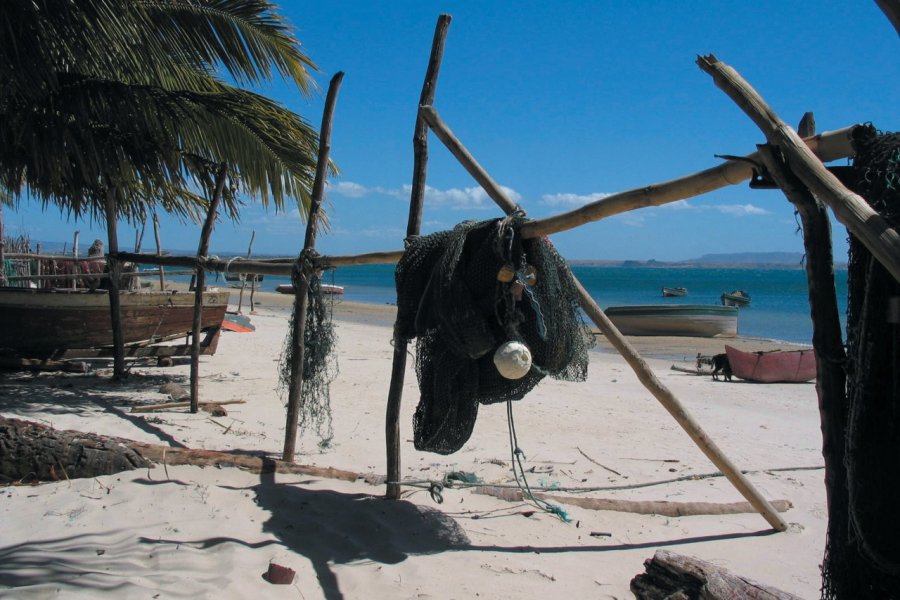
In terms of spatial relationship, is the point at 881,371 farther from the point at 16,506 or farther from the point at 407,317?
the point at 16,506

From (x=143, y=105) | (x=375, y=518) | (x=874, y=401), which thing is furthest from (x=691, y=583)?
(x=143, y=105)

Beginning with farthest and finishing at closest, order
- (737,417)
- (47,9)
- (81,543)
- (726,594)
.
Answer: (737,417)
(47,9)
(81,543)
(726,594)

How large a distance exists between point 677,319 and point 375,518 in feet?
61.8

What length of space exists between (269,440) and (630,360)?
317 centimetres

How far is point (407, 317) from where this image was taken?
11.5 ft

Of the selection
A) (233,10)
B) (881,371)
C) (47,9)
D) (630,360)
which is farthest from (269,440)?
(881,371)

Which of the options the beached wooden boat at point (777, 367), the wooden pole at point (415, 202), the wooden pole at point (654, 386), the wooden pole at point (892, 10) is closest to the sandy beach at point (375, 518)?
the wooden pole at point (415, 202)

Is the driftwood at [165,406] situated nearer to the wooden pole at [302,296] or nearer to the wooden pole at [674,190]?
the wooden pole at [302,296]

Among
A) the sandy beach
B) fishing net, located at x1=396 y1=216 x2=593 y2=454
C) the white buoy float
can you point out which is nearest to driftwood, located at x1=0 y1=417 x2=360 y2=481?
the sandy beach

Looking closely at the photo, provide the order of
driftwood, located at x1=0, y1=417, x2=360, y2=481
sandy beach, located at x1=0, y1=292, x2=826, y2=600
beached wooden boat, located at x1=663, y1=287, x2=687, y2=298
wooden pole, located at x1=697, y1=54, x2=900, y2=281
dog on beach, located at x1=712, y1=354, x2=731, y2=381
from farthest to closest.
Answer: beached wooden boat, located at x1=663, y1=287, x2=687, y2=298 → dog on beach, located at x1=712, y1=354, x2=731, y2=381 → driftwood, located at x1=0, y1=417, x2=360, y2=481 → sandy beach, located at x1=0, y1=292, x2=826, y2=600 → wooden pole, located at x1=697, y1=54, x2=900, y2=281

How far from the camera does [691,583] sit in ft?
8.66

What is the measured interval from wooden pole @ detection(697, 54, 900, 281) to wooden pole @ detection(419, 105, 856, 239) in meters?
0.17

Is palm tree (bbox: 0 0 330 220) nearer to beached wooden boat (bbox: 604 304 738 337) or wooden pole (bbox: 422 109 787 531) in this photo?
wooden pole (bbox: 422 109 787 531)

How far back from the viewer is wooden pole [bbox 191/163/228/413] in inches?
250
